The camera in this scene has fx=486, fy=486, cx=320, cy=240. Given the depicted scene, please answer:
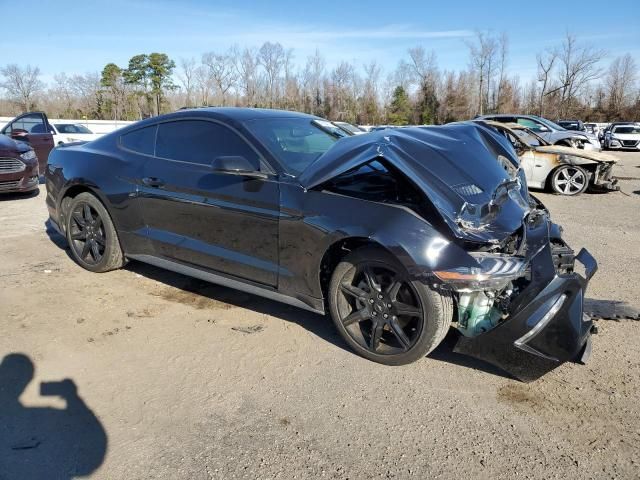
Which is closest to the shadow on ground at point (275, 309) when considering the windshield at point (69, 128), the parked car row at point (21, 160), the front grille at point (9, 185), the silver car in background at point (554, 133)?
the parked car row at point (21, 160)

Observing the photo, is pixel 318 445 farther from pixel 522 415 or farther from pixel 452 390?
pixel 522 415

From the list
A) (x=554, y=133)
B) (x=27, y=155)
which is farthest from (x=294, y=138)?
(x=554, y=133)

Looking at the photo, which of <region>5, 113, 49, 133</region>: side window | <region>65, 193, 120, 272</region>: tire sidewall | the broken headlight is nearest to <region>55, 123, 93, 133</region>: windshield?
<region>5, 113, 49, 133</region>: side window

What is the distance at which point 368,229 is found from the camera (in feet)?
9.77

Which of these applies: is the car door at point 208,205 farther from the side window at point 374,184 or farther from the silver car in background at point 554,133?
the silver car in background at point 554,133

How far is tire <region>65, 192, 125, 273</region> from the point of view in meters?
4.59

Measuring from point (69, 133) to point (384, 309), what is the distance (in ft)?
51.1

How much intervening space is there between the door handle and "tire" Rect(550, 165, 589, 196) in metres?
8.62

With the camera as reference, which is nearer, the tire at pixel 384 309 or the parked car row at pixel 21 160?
the tire at pixel 384 309

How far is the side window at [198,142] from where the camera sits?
147 inches

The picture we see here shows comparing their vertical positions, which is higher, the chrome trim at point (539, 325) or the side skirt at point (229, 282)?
the chrome trim at point (539, 325)

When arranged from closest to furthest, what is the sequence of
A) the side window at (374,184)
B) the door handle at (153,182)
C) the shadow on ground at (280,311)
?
1. the side window at (374,184)
2. the shadow on ground at (280,311)
3. the door handle at (153,182)

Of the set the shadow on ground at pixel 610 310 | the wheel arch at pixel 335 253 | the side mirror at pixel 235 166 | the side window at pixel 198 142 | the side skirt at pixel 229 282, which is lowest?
the shadow on ground at pixel 610 310

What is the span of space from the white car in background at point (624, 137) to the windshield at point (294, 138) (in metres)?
27.0
